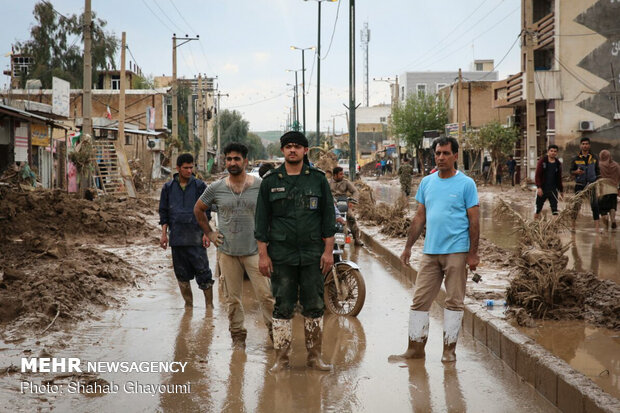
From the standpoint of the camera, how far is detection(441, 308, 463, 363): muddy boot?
5.84 metres

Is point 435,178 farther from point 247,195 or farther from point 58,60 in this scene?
point 58,60

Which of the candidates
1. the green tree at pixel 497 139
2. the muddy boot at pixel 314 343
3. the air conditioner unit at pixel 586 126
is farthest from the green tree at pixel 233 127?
the muddy boot at pixel 314 343

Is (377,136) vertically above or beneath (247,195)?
above

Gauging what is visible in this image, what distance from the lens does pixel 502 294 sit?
803 centimetres

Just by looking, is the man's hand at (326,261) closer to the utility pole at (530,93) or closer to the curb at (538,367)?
the curb at (538,367)

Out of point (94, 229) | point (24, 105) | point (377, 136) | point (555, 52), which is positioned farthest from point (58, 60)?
point (377, 136)

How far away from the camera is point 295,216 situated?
5.51 metres

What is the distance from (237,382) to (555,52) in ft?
106

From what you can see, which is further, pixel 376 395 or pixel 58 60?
pixel 58 60

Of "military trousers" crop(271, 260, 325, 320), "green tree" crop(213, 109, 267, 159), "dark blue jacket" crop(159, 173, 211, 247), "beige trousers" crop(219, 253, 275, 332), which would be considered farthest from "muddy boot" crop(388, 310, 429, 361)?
"green tree" crop(213, 109, 267, 159)

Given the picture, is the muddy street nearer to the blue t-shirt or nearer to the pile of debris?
the pile of debris

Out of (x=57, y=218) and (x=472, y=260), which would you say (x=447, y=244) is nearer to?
(x=472, y=260)

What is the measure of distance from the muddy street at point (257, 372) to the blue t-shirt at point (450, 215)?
985mm

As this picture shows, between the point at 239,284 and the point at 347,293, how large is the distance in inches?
71.7
